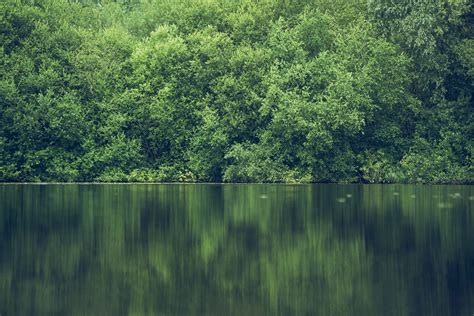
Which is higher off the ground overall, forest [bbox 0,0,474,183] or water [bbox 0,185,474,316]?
forest [bbox 0,0,474,183]

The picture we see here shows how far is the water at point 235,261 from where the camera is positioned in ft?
41.5

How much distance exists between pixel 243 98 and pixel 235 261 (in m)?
42.2

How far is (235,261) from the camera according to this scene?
16.8m

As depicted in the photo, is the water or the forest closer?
the water

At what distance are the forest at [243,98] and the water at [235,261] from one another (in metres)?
25.9

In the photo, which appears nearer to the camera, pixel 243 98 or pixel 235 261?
pixel 235 261

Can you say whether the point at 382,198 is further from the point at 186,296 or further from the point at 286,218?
the point at 186,296

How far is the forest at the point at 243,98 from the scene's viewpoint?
5522 centimetres

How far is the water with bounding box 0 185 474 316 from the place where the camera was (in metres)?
12.6

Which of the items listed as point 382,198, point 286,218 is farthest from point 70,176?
point 286,218

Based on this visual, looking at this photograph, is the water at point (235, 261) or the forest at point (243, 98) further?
the forest at point (243, 98)

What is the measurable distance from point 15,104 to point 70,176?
5.33 meters

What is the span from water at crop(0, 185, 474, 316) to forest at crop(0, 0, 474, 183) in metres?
25.9

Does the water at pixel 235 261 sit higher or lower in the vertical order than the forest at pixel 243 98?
lower
